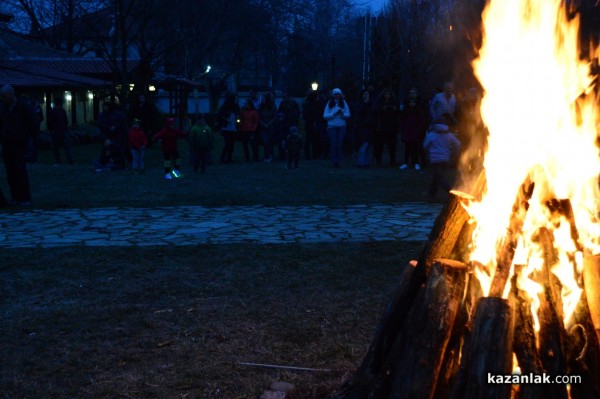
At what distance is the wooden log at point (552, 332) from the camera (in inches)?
125

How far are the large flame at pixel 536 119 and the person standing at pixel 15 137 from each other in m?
9.19

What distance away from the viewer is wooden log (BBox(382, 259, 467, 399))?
328 centimetres

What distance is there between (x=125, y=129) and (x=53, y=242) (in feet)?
31.7

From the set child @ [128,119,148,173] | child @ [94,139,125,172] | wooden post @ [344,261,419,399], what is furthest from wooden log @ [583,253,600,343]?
child @ [94,139,125,172]

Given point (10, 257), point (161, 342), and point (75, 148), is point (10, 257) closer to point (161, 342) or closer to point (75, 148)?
point (161, 342)

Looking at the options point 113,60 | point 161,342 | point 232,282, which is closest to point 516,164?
point 161,342

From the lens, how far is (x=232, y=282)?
6.80 m

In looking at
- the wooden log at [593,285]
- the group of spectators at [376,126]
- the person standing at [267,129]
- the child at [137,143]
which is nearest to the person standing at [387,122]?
the group of spectators at [376,126]

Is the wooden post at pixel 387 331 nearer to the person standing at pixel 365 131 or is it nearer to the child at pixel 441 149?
the child at pixel 441 149

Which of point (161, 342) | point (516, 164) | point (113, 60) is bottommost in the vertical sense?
point (161, 342)

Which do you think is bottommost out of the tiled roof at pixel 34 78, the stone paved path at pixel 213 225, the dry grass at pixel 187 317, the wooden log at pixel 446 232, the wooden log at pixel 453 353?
the dry grass at pixel 187 317

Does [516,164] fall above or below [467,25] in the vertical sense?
below

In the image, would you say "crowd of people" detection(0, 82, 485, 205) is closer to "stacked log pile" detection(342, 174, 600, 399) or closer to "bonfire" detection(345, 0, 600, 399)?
"bonfire" detection(345, 0, 600, 399)

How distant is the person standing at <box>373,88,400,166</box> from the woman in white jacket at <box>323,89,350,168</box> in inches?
37.3
